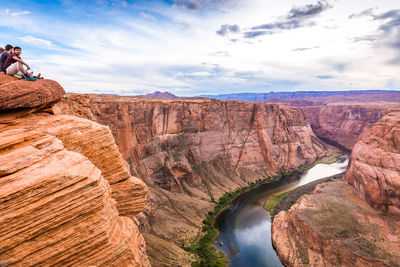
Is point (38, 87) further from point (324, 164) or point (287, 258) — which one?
point (324, 164)

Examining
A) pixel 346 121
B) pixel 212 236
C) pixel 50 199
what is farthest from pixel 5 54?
pixel 346 121

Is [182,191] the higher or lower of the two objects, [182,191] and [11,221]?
the lower

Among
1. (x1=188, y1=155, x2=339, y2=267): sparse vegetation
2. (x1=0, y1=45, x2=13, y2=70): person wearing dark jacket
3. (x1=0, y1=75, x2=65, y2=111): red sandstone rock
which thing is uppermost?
(x1=0, y1=45, x2=13, y2=70): person wearing dark jacket

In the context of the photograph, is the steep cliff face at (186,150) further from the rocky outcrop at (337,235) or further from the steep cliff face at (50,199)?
the rocky outcrop at (337,235)

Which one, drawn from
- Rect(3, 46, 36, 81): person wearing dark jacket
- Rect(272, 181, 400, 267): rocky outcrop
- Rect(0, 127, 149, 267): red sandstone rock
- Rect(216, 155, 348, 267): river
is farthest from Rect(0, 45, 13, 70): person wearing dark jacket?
Rect(272, 181, 400, 267): rocky outcrop

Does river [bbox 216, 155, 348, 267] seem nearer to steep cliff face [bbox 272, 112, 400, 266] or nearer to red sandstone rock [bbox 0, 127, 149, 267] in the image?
steep cliff face [bbox 272, 112, 400, 266]

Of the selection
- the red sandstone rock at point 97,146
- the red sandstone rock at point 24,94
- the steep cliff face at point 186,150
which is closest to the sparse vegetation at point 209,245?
the steep cliff face at point 186,150

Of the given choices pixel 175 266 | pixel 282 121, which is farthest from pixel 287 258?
pixel 282 121
